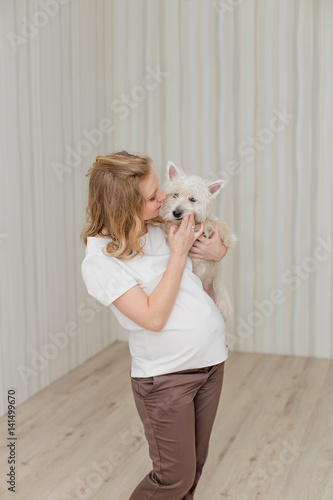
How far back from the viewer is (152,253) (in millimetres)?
1659

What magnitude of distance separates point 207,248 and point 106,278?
38 cm

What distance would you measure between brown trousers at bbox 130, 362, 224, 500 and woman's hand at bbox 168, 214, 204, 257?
0.34 m

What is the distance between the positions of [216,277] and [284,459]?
0.91m

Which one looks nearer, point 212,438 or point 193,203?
point 193,203

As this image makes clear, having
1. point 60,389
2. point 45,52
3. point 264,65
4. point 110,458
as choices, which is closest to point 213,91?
point 264,65

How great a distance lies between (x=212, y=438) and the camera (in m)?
2.60
